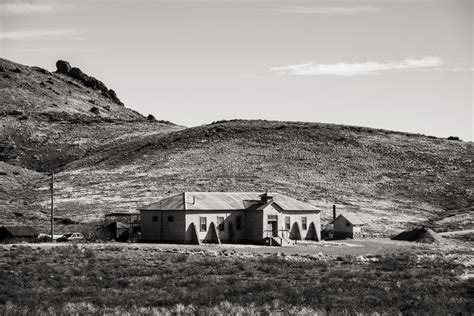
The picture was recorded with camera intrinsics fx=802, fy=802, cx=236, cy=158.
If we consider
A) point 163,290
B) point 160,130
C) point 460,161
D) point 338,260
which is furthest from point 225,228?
point 160,130

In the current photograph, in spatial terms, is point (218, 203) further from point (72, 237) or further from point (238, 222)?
point (72, 237)

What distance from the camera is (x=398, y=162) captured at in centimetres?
11150

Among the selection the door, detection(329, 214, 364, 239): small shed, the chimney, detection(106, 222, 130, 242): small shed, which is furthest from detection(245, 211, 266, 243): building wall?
detection(329, 214, 364, 239): small shed

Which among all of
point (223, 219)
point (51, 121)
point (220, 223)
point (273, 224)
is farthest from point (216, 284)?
point (51, 121)

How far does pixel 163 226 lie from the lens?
57.5 m

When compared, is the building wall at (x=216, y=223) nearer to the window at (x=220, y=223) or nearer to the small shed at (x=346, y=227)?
the window at (x=220, y=223)

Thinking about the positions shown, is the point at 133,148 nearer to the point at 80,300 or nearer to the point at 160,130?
the point at 160,130

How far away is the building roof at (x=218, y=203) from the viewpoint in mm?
57406

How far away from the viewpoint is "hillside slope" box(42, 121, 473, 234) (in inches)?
3361

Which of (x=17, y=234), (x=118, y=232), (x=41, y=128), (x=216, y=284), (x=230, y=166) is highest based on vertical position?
(x=41, y=128)

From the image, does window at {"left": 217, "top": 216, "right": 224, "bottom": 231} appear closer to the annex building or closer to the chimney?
the annex building

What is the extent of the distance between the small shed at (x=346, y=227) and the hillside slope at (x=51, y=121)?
60.9 metres

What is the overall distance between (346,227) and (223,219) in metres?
14.1

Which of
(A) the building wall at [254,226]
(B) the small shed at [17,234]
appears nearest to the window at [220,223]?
(A) the building wall at [254,226]
